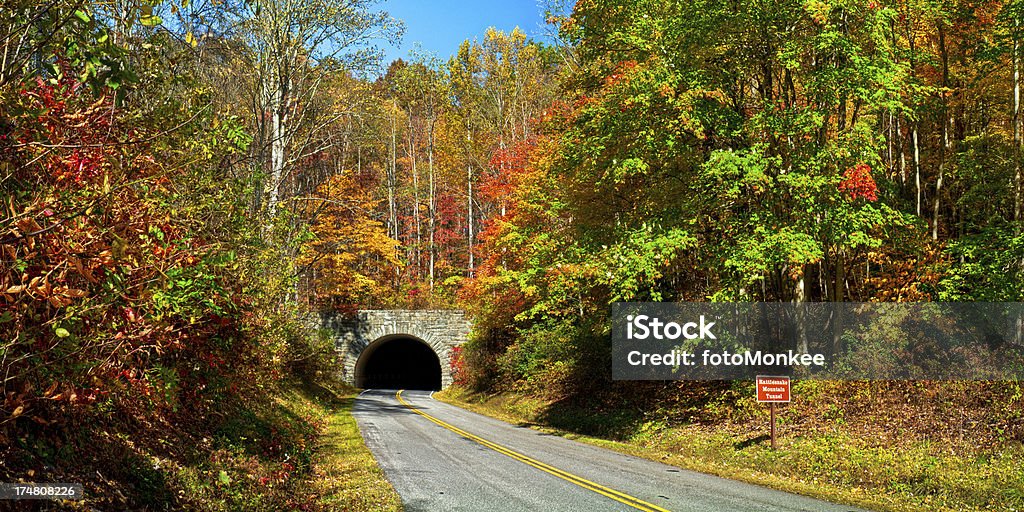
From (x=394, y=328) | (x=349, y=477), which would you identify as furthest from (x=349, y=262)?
(x=349, y=477)

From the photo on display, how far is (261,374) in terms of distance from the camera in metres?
14.1

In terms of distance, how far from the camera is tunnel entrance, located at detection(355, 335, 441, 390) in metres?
50.6

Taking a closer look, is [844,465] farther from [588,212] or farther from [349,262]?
[349,262]

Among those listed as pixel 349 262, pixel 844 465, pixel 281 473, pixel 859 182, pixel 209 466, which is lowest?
pixel 844 465

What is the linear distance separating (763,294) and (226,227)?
14536mm

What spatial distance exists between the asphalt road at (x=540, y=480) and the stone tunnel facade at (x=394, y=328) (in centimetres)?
2094

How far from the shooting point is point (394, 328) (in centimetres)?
3781

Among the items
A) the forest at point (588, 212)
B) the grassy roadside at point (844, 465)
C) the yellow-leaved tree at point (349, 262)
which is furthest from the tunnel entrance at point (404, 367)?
the grassy roadside at point (844, 465)

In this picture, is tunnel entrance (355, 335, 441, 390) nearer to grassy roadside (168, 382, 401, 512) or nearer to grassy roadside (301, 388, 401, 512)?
grassy roadside (301, 388, 401, 512)

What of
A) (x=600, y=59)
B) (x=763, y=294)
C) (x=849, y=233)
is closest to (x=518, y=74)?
(x=600, y=59)

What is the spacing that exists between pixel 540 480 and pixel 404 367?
44.6 meters

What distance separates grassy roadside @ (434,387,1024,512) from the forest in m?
0.10

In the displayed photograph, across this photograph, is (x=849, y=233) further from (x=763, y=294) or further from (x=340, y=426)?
(x=340, y=426)

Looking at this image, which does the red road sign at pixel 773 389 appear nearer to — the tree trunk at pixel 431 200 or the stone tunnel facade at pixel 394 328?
the stone tunnel facade at pixel 394 328
